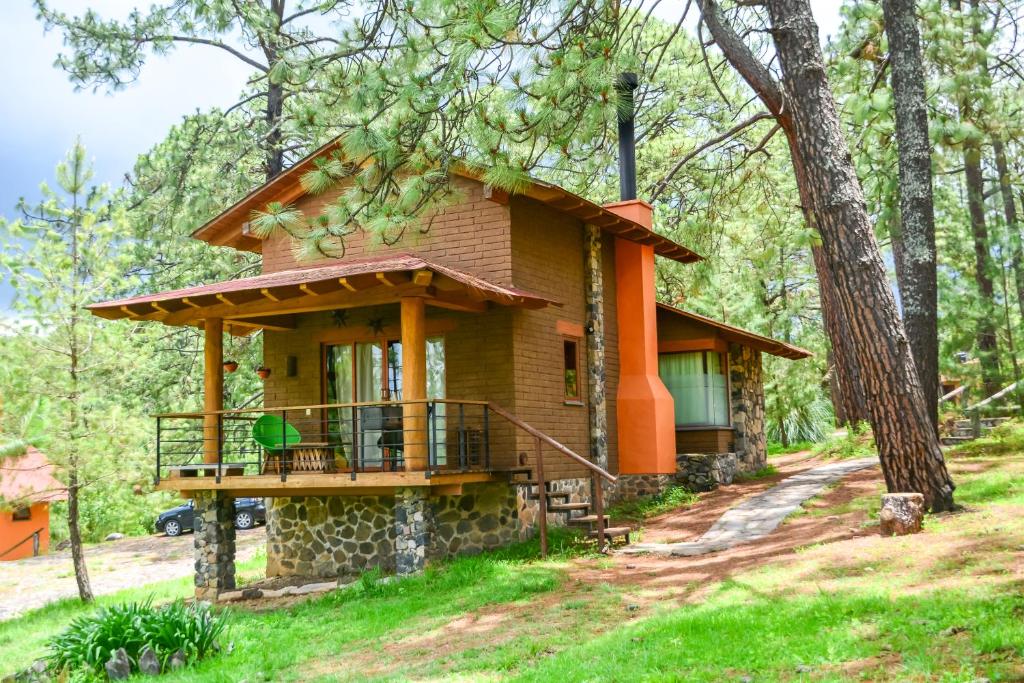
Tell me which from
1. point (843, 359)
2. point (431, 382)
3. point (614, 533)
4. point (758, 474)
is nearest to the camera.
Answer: point (614, 533)

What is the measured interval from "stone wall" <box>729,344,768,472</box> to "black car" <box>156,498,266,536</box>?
13.1m

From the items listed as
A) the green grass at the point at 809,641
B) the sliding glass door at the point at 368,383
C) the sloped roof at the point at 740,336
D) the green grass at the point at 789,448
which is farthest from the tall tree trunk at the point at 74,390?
the green grass at the point at 789,448

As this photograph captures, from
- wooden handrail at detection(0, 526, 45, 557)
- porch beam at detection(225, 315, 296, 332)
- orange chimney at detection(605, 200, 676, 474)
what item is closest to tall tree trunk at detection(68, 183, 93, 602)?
porch beam at detection(225, 315, 296, 332)

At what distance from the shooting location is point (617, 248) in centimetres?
1617

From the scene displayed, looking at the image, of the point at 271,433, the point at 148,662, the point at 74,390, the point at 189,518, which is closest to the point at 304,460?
the point at 271,433

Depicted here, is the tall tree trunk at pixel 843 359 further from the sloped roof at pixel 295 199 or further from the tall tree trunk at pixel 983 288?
the sloped roof at pixel 295 199

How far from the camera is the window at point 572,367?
47.8 ft

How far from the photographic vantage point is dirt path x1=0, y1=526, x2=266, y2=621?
16.9 meters

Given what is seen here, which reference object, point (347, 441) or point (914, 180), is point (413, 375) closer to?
point (347, 441)

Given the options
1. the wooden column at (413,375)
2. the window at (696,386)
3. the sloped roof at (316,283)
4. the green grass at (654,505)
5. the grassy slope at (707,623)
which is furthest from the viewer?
the window at (696,386)

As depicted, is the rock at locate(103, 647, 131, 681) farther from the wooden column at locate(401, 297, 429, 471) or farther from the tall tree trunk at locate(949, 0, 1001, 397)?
the tall tree trunk at locate(949, 0, 1001, 397)

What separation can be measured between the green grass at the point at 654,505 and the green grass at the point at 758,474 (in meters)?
1.86

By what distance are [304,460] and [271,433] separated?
2.27ft

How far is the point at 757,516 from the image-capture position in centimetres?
1304
